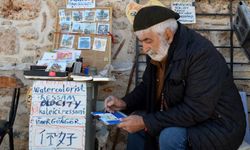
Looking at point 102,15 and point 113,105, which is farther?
point 102,15

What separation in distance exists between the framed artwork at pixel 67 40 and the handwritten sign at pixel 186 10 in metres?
0.99

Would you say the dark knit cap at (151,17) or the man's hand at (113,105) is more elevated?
the dark knit cap at (151,17)

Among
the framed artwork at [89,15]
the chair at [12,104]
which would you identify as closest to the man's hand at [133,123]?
the chair at [12,104]

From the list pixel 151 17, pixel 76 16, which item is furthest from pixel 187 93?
pixel 76 16

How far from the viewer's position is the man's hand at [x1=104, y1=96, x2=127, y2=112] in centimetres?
272

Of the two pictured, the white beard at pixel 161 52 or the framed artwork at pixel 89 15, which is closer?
the white beard at pixel 161 52

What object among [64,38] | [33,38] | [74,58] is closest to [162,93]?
[74,58]

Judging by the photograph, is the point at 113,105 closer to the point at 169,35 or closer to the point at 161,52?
the point at 161,52

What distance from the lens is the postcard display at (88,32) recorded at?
3518 millimetres

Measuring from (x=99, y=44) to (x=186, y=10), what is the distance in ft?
2.87

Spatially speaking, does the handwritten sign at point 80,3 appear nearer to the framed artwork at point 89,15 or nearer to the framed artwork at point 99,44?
the framed artwork at point 89,15

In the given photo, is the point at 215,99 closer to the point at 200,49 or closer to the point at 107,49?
the point at 200,49

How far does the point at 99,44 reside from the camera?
355 cm

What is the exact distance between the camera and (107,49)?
353cm
